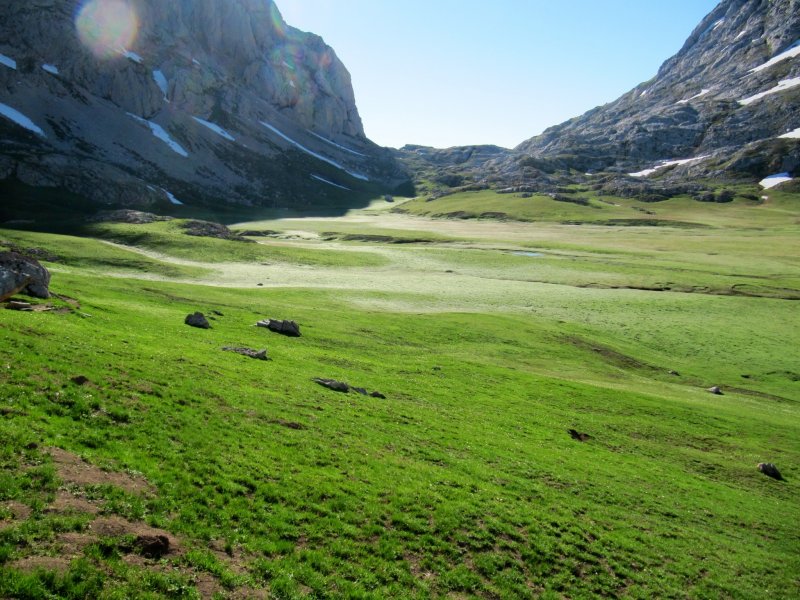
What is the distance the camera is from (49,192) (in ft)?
504

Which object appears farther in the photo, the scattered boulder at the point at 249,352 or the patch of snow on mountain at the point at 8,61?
the patch of snow on mountain at the point at 8,61

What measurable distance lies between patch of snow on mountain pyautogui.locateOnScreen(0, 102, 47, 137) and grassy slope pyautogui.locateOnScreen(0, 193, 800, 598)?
17398cm

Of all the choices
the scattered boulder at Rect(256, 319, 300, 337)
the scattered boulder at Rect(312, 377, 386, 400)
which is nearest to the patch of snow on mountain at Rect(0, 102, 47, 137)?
the scattered boulder at Rect(256, 319, 300, 337)

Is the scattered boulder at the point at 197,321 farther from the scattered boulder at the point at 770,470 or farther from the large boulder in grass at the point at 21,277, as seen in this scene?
the scattered boulder at the point at 770,470

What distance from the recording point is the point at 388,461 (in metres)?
24.3

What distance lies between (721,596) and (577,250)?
434 ft

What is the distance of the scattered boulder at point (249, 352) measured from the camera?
3697 cm

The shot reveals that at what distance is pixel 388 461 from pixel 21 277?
98.9 ft

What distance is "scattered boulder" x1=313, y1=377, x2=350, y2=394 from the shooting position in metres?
33.6

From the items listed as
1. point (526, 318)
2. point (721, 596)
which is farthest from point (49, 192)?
point (721, 596)

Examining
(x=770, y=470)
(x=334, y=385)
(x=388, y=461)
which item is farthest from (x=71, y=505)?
(x=770, y=470)

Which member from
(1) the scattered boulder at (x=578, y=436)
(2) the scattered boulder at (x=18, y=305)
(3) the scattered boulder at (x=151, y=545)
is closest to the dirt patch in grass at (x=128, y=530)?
(3) the scattered boulder at (x=151, y=545)

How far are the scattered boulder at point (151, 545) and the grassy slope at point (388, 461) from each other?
69 centimetres

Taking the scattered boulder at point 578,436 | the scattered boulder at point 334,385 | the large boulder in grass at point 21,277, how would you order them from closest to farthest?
the large boulder in grass at point 21,277, the scattered boulder at point 334,385, the scattered boulder at point 578,436
